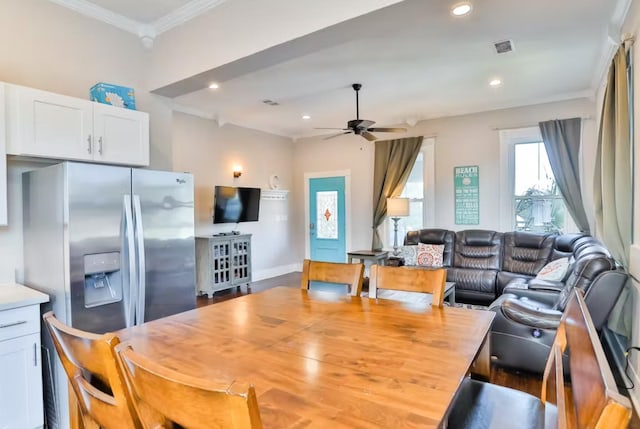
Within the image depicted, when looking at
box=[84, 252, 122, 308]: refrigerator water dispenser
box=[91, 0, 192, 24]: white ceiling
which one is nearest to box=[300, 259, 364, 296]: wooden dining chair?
box=[84, 252, 122, 308]: refrigerator water dispenser

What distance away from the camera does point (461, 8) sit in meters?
2.62

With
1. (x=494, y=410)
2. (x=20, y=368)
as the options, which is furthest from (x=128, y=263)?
(x=494, y=410)

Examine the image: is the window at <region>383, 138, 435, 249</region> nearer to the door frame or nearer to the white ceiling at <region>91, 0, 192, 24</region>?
the door frame

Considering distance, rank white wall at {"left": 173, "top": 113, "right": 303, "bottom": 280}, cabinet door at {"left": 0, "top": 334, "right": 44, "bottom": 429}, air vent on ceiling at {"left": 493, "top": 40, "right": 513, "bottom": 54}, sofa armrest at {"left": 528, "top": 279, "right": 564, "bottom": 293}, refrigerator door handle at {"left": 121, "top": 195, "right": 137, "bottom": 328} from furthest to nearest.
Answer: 1. white wall at {"left": 173, "top": 113, "right": 303, "bottom": 280}
2. sofa armrest at {"left": 528, "top": 279, "right": 564, "bottom": 293}
3. air vent on ceiling at {"left": 493, "top": 40, "right": 513, "bottom": 54}
4. refrigerator door handle at {"left": 121, "top": 195, "right": 137, "bottom": 328}
5. cabinet door at {"left": 0, "top": 334, "right": 44, "bottom": 429}

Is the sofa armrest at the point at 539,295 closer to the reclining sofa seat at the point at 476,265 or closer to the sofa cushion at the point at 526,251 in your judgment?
the reclining sofa seat at the point at 476,265

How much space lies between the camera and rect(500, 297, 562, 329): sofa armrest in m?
2.78

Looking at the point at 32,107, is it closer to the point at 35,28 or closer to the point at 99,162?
the point at 99,162

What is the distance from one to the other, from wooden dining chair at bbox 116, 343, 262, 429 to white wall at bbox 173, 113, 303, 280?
4939mm

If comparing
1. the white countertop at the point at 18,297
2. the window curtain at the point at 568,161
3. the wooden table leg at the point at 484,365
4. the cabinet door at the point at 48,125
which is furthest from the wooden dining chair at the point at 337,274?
the window curtain at the point at 568,161

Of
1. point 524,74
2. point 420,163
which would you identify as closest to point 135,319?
point 524,74

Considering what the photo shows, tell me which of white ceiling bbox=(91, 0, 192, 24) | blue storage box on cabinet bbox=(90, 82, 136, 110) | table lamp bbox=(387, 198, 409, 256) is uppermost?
white ceiling bbox=(91, 0, 192, 24)

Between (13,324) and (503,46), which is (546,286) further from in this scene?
(13,324)

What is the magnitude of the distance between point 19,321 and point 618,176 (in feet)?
13.0

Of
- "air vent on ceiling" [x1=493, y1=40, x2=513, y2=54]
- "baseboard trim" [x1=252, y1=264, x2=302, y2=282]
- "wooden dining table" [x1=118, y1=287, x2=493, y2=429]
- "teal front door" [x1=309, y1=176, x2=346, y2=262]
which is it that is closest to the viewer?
"wooden dining table" [x1=118, y1=287, x2=493, y2=429]
